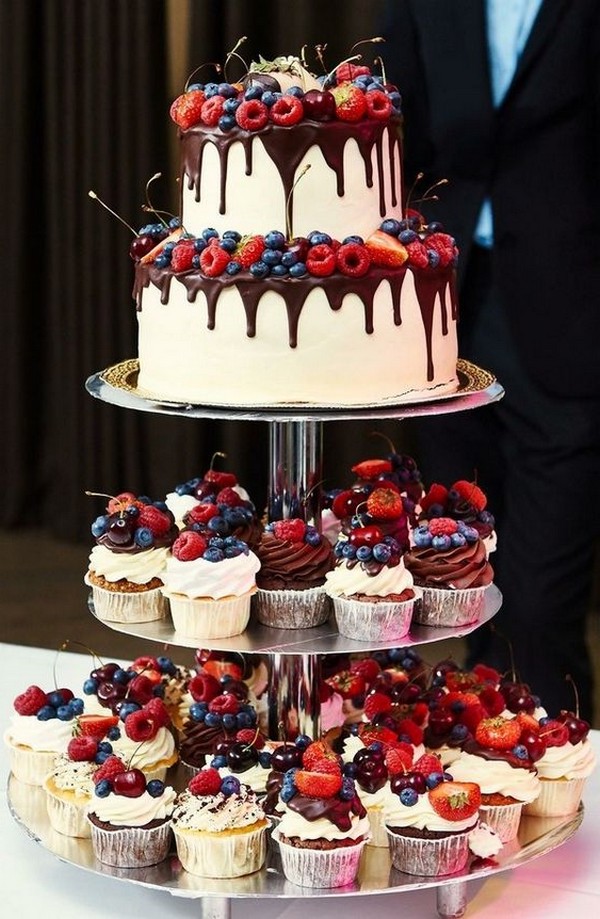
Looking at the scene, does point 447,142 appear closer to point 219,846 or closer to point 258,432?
point 258,432

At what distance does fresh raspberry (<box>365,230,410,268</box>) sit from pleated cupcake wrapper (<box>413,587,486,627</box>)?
18.3 inches

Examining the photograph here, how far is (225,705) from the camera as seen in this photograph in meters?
2.26

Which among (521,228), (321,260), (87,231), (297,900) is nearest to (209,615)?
(297,900)

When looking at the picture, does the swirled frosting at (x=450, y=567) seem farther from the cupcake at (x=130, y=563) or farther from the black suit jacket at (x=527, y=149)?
the black suit jacket at (x=527, y=149)

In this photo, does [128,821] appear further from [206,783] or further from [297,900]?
[297,900]

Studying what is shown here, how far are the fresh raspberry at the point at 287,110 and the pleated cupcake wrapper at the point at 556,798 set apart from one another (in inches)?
38.7

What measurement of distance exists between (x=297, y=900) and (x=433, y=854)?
209 millimetres

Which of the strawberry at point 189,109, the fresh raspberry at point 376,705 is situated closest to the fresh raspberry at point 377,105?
the strawberry at point 189,109

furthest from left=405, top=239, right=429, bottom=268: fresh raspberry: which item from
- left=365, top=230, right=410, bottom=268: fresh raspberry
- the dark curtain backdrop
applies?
the dark curtain backdrop

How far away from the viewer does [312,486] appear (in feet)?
7.29

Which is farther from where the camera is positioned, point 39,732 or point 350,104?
point 39,732

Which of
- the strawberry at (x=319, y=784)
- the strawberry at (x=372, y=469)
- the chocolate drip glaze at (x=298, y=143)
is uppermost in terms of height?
the chocolate drip glaze at (x=298, y=143)

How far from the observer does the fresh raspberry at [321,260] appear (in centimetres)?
199

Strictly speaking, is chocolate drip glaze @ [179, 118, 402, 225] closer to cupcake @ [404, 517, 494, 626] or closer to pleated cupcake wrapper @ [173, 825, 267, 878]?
cupcake @ [404, 517, 494, 626]
